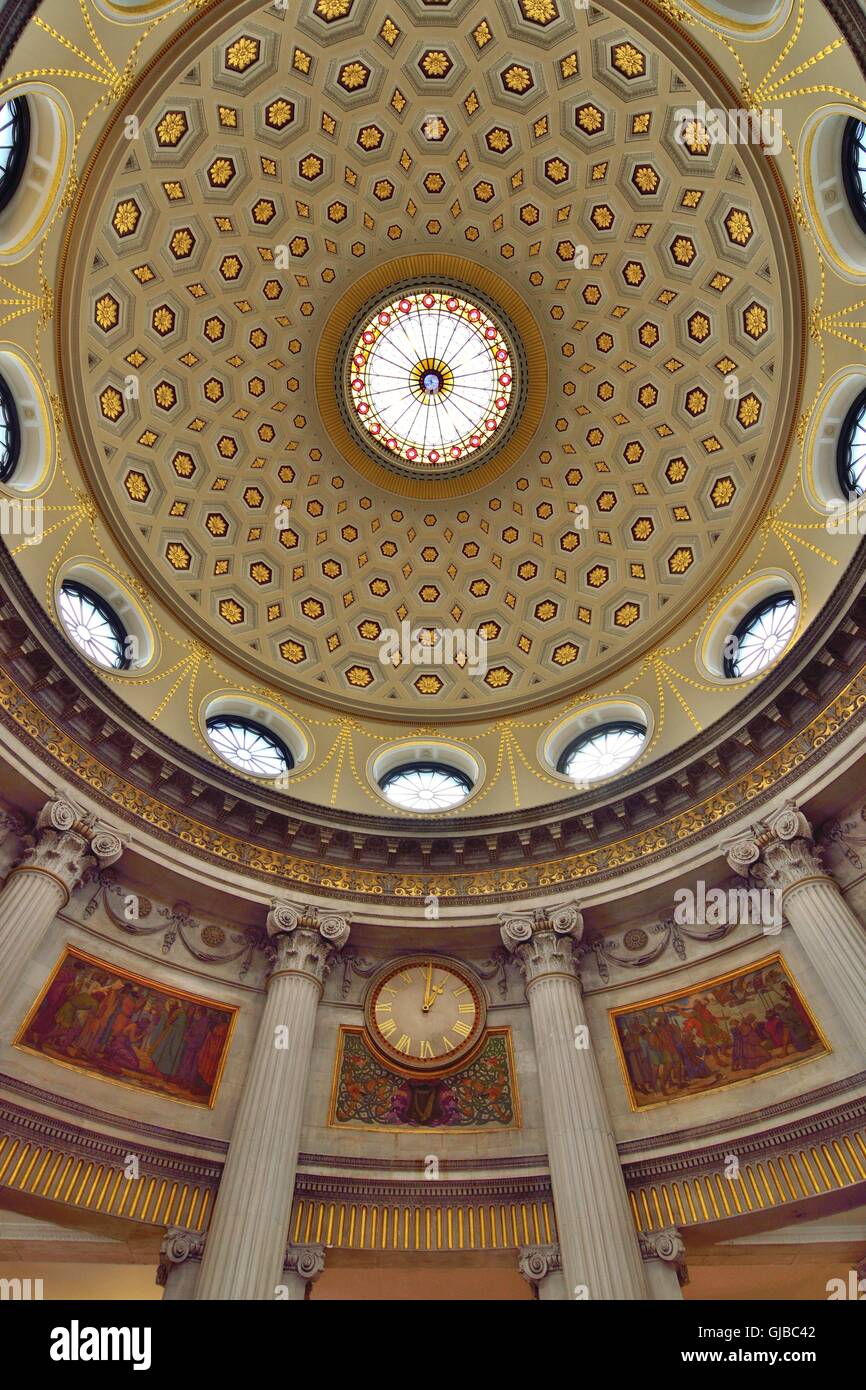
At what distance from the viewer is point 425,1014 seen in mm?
16172

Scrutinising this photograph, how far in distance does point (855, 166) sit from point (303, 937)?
1825 cm

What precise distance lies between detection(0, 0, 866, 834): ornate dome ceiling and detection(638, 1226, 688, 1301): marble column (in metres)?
8.17

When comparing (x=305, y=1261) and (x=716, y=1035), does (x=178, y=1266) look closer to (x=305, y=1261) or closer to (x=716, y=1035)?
(x=305, y=1261)

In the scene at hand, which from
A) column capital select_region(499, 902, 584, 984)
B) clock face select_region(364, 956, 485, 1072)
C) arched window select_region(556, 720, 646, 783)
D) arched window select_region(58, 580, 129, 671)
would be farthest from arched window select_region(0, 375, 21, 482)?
arched window select_region(556, 720, 646, 783)

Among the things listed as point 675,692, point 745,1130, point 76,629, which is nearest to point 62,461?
point 76,629

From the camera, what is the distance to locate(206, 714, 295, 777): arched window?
19.8 m

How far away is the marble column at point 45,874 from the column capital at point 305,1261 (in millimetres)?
5811

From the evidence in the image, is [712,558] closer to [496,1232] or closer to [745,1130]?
[745,1130]

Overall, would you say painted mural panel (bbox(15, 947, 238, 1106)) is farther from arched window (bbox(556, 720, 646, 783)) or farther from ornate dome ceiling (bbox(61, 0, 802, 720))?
arched window (bbox(556, 720, 646, 783))

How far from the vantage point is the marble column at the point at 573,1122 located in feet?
38.1

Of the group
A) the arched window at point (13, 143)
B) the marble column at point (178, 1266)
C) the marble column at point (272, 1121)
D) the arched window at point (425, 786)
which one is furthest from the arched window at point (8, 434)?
the marble column at point (178, 1266)

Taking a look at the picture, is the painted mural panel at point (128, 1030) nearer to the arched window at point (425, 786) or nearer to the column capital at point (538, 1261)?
the column capital at point (538, 1261)

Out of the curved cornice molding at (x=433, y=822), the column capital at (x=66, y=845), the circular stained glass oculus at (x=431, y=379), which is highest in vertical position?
the circular stained glass oculus at (x=431, y=379)

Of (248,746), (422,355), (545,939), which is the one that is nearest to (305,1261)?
(545,939)
